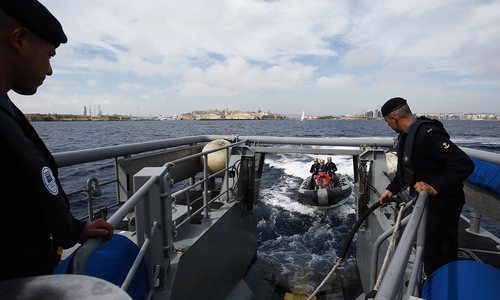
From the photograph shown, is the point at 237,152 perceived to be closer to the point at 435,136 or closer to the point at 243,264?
the point at 243,264

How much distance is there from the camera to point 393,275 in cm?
129

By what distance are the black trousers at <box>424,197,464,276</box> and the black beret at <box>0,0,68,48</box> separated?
3328 millimetres

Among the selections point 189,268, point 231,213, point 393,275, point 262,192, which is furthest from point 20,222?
point 262,192

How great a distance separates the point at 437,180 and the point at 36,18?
3155 mm

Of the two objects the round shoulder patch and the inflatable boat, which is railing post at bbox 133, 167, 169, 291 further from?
the inflatable boat

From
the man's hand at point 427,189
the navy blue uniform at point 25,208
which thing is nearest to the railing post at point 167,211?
the navy blue uniform at point 25,208

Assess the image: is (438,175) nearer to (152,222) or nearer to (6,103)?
(152,222)

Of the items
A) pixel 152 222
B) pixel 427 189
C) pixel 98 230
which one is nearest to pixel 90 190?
pixel 152 222

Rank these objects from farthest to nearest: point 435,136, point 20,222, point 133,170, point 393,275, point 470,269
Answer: point 133,170, point 435,136, point 470,269, point 393,275, point 20,222

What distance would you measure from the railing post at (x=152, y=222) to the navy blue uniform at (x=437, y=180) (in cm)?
259

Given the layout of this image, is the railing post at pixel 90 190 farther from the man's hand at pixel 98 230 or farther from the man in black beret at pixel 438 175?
the man in black beret at pixel 438 175

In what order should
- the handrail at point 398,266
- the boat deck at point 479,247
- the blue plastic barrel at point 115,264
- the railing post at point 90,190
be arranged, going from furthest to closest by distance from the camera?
the boat deck at point 479,247
the railing post at point 90,190
the blue plastic barrel at point 115,264
the handrail at point 398,266

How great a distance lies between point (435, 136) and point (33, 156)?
327 cm

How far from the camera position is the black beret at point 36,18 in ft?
3.39
